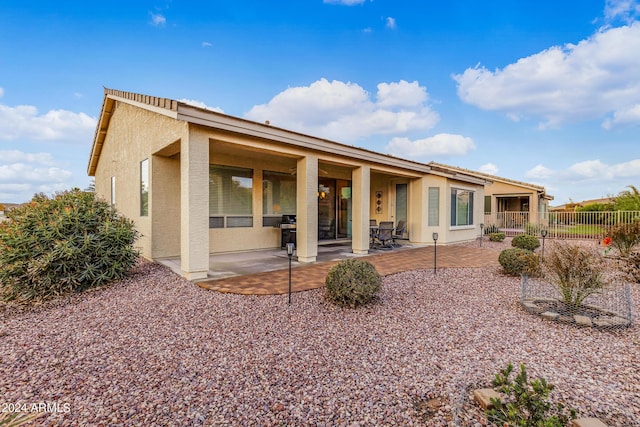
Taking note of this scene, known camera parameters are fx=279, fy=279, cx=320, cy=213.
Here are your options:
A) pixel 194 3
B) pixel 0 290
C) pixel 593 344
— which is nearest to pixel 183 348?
pixel 593 344

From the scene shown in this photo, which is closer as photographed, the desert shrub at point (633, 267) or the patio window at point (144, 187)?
the desert shrub at point (633, 267)

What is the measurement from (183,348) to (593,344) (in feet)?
15.8

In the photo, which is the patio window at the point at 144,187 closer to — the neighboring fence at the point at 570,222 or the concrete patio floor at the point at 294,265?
the concrete patio floor at the point at 294,265

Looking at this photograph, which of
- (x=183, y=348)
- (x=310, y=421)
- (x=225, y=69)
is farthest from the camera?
(x=225, y=69)

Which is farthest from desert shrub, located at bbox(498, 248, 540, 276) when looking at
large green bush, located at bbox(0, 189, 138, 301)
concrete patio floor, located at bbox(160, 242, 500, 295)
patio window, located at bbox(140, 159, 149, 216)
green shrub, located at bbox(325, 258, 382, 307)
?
patio window, located at bbox(140, 159, 149, 216)

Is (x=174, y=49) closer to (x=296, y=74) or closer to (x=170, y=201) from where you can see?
(x=296, y=74)

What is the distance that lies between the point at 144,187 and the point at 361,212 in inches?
260

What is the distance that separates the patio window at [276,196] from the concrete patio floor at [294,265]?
1.25m

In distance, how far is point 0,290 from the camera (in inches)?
221

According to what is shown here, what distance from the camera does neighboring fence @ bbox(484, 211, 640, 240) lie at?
13.6 m

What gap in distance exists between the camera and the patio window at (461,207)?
39.2ft

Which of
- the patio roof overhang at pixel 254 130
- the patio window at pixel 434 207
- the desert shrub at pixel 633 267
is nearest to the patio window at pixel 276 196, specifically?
the patio roof overhang at pixel 254 130

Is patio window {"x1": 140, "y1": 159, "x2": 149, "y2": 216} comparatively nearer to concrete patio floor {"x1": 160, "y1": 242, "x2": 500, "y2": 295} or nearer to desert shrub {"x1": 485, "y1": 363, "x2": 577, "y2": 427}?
concrete patio floor {"x1": 160, "y1": 242, "x2": 500, "y2": 295}

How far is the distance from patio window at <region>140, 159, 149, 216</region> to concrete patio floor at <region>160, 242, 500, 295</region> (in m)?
1.86
